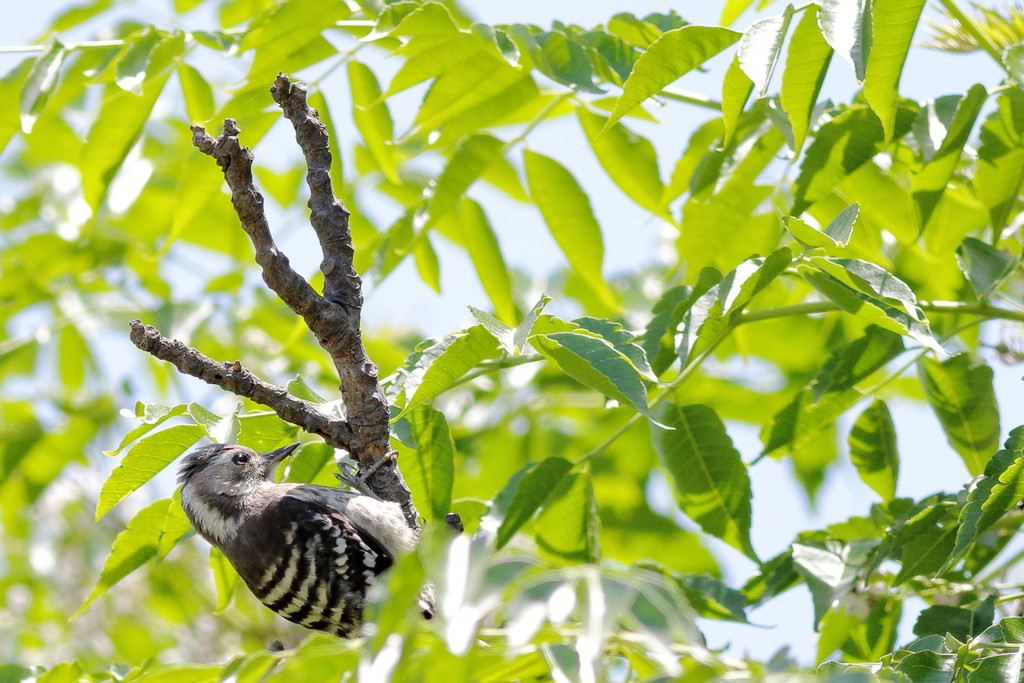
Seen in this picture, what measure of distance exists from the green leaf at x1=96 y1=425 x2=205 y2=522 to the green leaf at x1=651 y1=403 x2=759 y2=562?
54.4 inches

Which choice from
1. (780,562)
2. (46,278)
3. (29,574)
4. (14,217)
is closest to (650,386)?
(780,562)

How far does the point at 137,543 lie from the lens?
10.8ft

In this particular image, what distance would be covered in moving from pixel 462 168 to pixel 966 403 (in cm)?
188

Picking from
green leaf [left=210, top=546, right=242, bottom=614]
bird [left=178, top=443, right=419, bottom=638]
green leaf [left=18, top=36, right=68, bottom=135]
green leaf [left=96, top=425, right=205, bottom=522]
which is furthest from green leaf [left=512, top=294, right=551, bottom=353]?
green leaf [left=18, top=36, right=68, bottom=135]

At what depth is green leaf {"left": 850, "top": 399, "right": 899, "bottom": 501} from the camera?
338cm

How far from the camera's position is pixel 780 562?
131 inches

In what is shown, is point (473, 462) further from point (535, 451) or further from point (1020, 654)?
point (1020, 654)

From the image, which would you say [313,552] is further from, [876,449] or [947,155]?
[947,155]

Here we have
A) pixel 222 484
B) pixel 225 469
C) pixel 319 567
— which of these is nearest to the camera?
pixel 319 567

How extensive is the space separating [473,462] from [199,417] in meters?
2.77

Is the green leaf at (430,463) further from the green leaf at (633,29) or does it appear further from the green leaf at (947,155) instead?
the green leaf at (947,155)

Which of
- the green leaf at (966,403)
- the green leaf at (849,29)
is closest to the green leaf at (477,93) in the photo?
the green leaf at (849,29)

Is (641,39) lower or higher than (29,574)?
higher

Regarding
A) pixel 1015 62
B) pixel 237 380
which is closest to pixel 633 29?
pixel 1015 62
